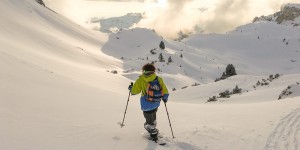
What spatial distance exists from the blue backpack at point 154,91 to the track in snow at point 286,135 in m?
3.30

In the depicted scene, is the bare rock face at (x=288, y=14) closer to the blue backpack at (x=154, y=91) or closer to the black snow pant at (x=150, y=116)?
the blue backpack at (x=154, y=91)

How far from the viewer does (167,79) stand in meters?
54.2

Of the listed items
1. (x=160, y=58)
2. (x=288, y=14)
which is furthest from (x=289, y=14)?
(x=160, y=58)

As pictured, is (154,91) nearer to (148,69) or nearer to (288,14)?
(148,69)

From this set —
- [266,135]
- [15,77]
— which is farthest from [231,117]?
[15,77]

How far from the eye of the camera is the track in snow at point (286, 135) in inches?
395

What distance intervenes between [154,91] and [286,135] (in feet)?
14.4

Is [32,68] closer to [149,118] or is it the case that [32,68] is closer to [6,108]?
[6,108]

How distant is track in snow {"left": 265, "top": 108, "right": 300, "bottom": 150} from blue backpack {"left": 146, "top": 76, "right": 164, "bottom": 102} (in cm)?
330

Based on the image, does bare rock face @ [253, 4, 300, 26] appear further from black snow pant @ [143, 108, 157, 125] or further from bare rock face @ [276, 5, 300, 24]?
black snow pant @ [143, 108, 157, 125]

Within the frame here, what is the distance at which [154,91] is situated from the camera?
10.1m

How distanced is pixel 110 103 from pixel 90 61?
35.6 meters

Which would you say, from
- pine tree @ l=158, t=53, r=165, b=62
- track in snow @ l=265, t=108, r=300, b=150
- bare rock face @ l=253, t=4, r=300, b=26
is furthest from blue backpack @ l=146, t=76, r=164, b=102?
bare rock face @ l=253, t=4, r=300, b=26

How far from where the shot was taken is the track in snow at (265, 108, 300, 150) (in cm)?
1003
